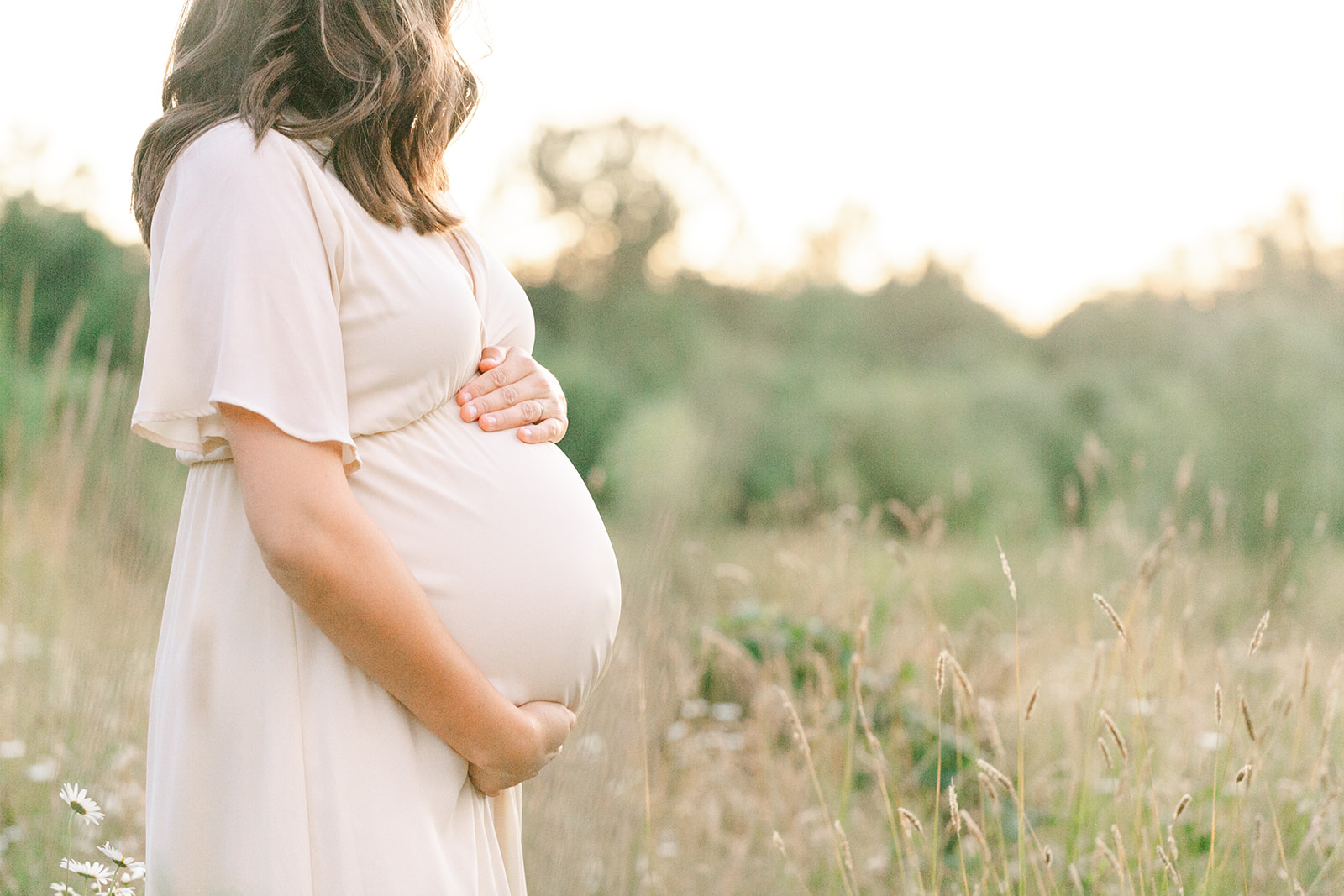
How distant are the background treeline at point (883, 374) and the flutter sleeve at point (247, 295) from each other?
6.11ft

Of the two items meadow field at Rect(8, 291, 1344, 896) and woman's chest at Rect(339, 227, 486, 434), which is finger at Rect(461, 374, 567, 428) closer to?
woman's chest at Rect(339, 227, 486, 434)

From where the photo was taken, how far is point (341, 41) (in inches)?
49.1

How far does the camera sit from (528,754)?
1.31 m

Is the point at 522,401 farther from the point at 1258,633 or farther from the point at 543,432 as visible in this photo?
the point at 1258,633

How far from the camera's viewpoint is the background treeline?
25.7 feet

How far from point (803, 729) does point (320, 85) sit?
6.80 ft

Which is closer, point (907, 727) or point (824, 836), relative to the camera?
point (824, 836)

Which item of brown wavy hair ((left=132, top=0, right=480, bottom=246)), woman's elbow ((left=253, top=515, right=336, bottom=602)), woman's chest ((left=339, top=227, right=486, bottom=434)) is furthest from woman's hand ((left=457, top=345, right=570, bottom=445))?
woman's elbow ((left=253, top=515, right=336, bottom=602))

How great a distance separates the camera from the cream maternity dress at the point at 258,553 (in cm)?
112

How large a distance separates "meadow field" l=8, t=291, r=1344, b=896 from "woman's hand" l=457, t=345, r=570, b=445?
0.70 metres

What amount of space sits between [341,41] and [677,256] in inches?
949

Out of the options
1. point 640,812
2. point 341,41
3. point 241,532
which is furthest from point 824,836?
point 341,41

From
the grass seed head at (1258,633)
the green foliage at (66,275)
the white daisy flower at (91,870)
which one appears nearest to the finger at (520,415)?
the white daisy flower at (91,870)

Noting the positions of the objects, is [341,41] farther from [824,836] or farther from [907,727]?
[907,727]
